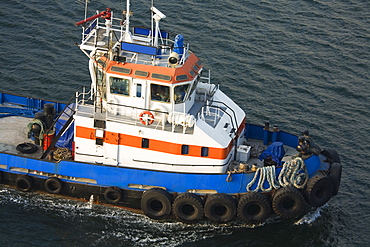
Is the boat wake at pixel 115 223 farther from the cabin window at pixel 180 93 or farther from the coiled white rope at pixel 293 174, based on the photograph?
the cabin window at pixel 180 93

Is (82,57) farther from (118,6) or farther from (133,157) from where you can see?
(133,157)

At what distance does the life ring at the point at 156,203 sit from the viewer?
24.0 m

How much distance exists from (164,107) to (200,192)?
3.18m

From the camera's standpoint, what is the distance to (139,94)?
24.2m

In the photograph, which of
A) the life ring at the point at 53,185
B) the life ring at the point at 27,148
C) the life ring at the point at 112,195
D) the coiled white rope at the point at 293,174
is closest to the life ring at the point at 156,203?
the life ring at the point at 112,195

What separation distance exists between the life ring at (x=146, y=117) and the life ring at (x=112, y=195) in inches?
102

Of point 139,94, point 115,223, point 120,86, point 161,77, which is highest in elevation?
point 161,77

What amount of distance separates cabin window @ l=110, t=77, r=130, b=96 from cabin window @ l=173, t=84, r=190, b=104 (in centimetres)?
168

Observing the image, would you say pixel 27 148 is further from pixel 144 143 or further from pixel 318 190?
pixel 318 190

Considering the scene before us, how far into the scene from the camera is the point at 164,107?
79.4ft

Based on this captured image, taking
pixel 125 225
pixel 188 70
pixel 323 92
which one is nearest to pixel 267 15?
pixel 323 92

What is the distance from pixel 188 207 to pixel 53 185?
16.2 feet

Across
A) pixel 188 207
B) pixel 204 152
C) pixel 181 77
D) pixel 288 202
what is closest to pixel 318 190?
pixel 288 202

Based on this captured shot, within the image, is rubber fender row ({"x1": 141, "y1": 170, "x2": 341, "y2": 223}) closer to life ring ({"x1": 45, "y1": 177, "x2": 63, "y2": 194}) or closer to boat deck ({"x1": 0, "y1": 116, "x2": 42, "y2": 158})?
life ring ({"x1": 45, "y1": 177, "x2": 63, "y2": 194})
